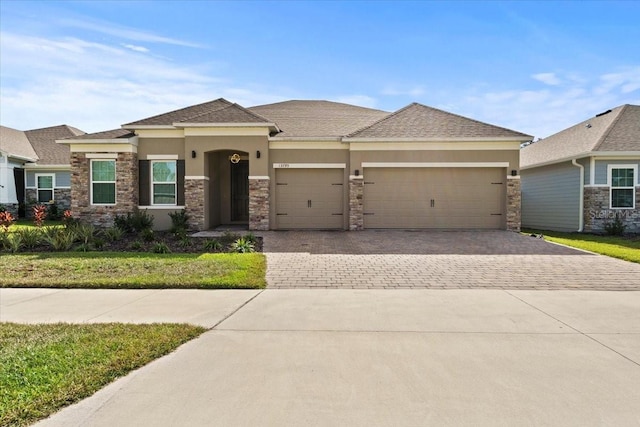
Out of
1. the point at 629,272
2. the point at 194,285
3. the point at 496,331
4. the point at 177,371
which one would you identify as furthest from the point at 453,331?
the point at 629,272

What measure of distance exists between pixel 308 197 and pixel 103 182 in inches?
317

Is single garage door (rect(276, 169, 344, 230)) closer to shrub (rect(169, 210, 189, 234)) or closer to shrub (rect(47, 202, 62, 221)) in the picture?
shrub (rect(169, 210, 189, 234))

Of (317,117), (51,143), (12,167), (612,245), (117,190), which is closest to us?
(612,245)

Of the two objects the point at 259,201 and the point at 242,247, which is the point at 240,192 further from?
the point at 242,247

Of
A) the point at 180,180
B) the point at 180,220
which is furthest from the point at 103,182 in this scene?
the point at 180,220

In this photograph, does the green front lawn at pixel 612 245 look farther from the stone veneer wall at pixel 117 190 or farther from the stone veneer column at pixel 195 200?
the stone veneer wall at pixel 117 190

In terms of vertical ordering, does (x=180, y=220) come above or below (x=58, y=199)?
below

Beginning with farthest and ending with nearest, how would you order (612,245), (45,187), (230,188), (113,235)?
(45,187), (230,188), (612,245), (113,235)

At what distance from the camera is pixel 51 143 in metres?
25.2

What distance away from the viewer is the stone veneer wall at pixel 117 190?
15586 millimetres

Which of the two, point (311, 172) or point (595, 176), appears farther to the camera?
point (595, 176)

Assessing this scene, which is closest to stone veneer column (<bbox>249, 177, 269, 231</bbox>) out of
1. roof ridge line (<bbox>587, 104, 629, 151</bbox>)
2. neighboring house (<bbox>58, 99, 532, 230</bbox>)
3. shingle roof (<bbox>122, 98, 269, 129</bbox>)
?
neighboring house (<bbox>58, 99, 532, 230</bbox>)

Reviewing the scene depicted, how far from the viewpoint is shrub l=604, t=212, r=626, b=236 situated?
16.1 metres

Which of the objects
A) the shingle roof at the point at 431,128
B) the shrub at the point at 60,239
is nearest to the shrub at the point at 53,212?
the shrub at the point at 60,239
